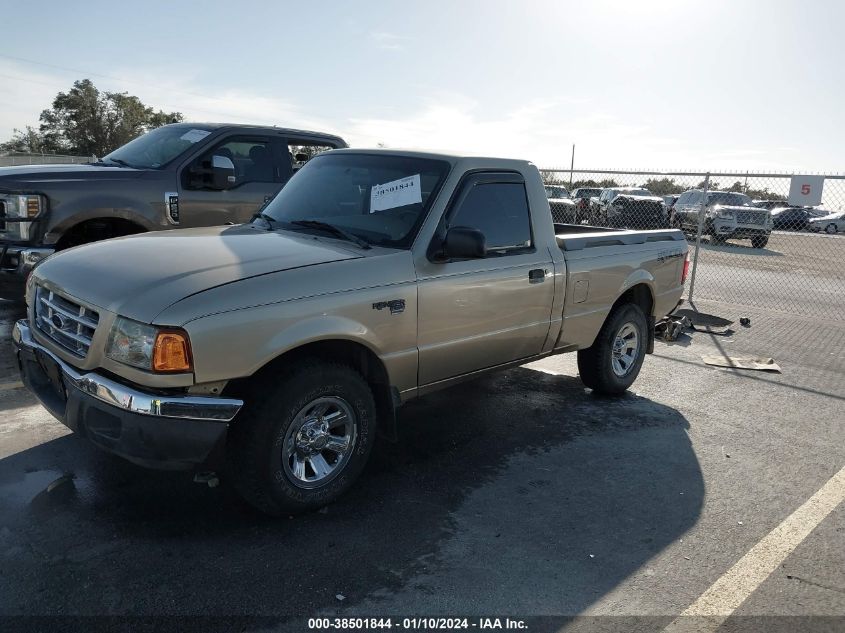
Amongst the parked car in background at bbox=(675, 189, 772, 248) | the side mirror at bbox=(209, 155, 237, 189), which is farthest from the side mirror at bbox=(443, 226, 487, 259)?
the parked car in background at bbox=(675, 189, 772, 248)

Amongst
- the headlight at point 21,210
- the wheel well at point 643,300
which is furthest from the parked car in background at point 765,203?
the headlight at point 21,210

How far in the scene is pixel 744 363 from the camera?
23.4 ft

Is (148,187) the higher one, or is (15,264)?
(148,187)

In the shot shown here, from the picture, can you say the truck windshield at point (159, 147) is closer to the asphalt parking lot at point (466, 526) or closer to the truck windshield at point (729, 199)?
the asphalt parking lot at point (466, 526)

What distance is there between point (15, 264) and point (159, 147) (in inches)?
77.5

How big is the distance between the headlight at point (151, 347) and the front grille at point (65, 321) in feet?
0.73

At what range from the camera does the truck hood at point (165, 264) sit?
10.3 feet

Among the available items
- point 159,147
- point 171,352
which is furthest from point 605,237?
point 159,147

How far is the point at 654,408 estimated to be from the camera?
563cm

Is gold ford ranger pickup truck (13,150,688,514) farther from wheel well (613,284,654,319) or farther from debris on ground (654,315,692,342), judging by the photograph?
debris on ground (654,315,692,342)

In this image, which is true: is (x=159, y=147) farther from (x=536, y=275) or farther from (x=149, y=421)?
(x=149, y=421)

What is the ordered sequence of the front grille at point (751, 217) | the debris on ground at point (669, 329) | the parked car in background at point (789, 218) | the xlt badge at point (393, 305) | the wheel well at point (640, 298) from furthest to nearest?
the parked car in background at point (789, 218), the front grille at point (751, 217), the debris on ground at point (669, 329), the wheel well at point (640, 298), the xlt badge at point (393, 305)

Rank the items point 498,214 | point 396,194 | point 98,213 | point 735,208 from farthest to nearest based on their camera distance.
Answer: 1. point 735,208
2. point 98,213
3. point 498,214
4. point 396,194

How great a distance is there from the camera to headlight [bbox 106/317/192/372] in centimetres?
299
